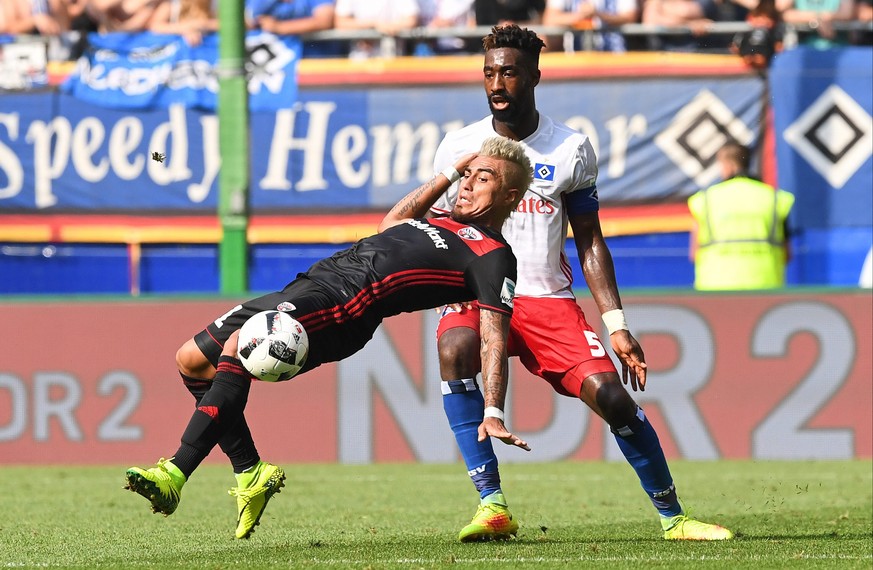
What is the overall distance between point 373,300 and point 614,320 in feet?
3.79

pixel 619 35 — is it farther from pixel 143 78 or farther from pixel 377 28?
pixel 143 78

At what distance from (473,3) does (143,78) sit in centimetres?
295

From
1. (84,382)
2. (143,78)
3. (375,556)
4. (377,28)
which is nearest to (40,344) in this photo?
(84,382)

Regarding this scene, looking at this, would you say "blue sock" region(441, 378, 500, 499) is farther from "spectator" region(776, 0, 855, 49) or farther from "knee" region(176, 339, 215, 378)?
"spectator" region(776, 0, 855, 49)

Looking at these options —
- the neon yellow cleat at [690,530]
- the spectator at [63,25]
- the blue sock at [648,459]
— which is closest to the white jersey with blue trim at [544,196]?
the blue sock at [648,459]

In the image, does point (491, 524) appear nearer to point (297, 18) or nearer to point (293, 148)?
point (293, 148)

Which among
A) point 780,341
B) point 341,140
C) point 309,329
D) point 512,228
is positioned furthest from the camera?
point 341,140

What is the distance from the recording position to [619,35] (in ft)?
42.5

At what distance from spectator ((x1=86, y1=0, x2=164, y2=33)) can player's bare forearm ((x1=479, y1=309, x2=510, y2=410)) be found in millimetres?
8742

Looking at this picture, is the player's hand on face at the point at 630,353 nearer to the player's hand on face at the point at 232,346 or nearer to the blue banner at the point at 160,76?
the player's hand on face at the point at 232,346

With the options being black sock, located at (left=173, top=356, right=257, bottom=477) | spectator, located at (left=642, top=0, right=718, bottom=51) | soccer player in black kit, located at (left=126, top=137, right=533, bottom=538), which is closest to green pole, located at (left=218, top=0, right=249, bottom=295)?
spectator, located at (left=642, top=0, right=718, bottom=51)

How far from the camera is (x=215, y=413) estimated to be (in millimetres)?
5660

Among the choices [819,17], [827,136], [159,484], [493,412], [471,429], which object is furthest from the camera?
[819,17]

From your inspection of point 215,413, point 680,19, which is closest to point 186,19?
point 680,19
